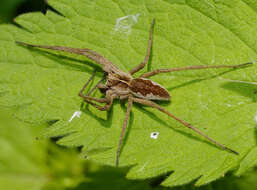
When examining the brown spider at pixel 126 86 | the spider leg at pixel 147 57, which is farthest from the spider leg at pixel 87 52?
the spider leg at pixel 147 57

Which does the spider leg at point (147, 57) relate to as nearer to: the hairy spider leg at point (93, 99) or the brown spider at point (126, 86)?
the brown spider at point (126, 86)

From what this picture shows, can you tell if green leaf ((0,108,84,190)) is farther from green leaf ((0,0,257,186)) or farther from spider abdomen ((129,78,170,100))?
spider abdomen ((129,78,170,100))

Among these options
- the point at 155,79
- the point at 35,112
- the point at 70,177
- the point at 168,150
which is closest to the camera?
the point at 168,150

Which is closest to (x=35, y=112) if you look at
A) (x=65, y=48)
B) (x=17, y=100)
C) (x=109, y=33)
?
(x=17, y=100)

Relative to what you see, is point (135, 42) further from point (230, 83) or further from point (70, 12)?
point (230, 83)

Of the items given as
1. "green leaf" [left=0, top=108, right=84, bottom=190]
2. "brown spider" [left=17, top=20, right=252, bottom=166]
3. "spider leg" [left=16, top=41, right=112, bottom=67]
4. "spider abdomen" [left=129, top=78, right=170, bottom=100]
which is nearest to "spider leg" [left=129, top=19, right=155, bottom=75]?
"brown spider" [left=17, top=20, right=252, bottom=166]

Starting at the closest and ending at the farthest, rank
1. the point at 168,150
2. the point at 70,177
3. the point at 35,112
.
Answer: the point at 168,150 < the point at 35,112 < the point at 70,177

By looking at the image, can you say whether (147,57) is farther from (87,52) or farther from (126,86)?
(87,52)
